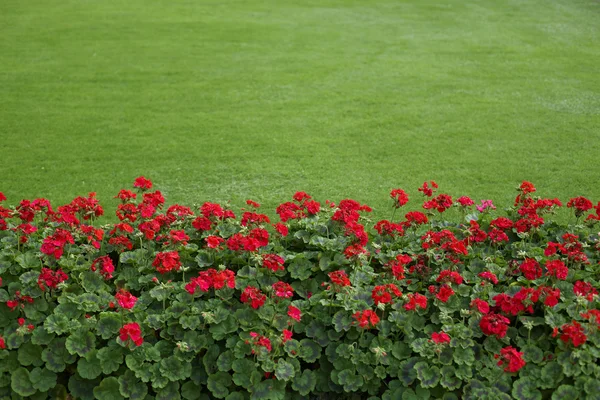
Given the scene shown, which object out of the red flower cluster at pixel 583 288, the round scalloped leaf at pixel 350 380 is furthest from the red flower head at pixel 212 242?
the red flower cluster at pixel 583 288

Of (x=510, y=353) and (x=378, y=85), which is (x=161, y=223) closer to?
(x=510, y=353)

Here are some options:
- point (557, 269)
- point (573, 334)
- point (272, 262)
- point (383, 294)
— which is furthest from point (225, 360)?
point (557, 269)

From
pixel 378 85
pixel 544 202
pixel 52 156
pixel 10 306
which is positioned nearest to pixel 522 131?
pixel 378 85

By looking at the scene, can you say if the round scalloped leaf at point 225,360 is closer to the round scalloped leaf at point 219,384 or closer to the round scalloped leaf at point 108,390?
the round scalloped leaf at point 219,384

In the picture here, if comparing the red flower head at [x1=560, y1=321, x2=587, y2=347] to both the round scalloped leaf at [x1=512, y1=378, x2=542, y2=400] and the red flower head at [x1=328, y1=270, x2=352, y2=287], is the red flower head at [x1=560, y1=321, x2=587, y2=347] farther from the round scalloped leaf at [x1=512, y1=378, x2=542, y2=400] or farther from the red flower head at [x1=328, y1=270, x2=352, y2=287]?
the red flower head at [x1=328, y1=270, x2=352, y2=287]

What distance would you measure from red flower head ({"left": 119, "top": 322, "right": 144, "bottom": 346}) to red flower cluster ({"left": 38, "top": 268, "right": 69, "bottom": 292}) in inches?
16.1

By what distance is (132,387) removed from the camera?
2.61 m

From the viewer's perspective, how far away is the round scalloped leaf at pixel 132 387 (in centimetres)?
258

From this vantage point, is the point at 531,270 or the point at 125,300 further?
the point at 531,270

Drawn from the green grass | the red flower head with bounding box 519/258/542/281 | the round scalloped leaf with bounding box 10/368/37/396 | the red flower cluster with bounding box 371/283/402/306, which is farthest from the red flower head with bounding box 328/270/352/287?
the green grass

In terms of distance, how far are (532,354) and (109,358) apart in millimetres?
1591

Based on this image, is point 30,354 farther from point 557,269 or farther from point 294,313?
point 557,269

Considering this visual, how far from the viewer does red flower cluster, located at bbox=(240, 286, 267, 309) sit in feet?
8.97

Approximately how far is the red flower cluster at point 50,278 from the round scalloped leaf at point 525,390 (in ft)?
5.89
